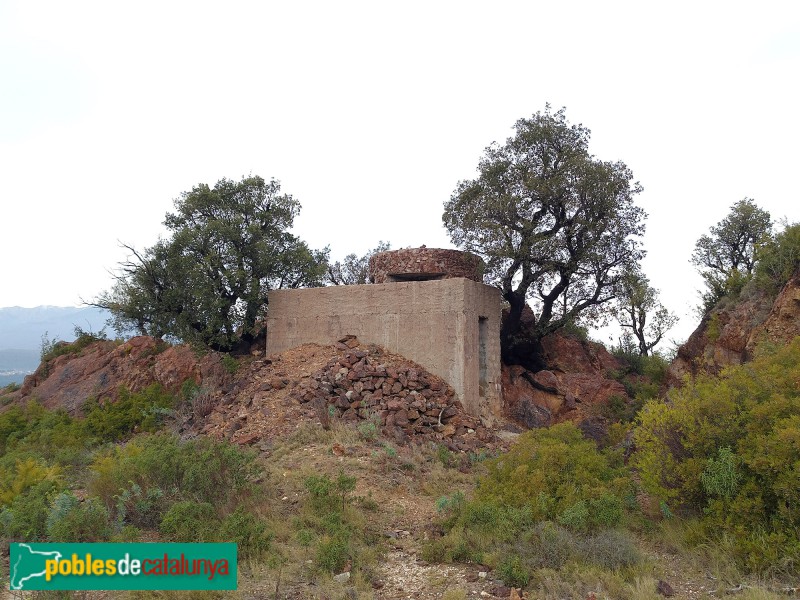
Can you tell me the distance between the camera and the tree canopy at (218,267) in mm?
15391

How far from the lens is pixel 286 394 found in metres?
13.0

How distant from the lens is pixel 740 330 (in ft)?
38.6

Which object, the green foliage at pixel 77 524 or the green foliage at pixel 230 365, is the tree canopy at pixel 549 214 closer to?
the green foliage at pixel 230 365

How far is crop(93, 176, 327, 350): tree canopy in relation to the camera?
1539 centimetres

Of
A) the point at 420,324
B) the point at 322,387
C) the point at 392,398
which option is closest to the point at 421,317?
the point at 420,324

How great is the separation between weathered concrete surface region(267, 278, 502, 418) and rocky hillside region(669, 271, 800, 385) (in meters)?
4.24

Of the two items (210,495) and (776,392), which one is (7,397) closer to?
(210,495)

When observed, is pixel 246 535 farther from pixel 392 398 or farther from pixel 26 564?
pixel 392 398

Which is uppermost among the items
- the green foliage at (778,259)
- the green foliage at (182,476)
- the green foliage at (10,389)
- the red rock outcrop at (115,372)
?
the green foliage at (778,259)

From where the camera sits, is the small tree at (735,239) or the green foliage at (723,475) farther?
the small tree at (735,239)

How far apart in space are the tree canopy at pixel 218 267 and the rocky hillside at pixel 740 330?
9.13 meters

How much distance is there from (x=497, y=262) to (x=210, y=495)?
9529 mm

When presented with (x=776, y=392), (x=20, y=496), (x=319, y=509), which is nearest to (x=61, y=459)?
(x=20, y=496)

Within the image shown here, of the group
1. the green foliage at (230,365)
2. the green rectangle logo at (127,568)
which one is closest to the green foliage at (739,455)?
the green rectangle logo at (127,568)
